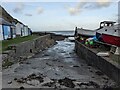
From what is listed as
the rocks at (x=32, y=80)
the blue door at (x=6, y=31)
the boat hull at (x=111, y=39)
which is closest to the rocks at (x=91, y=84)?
the rocks at (x=32, y=80)

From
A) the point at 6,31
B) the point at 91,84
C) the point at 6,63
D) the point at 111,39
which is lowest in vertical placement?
the point at 91,84

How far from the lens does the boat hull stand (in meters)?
11.7

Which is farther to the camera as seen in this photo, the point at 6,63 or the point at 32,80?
the point at 6,63

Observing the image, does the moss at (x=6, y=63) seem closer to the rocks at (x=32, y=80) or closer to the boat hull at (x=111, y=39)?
the rocks at (x=32, y=80)

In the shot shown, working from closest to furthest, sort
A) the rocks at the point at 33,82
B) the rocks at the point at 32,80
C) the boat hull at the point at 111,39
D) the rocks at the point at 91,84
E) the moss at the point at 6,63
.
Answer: the rocks at the point at 91,84 < the rocks at the point at 33,82 < the rocks at the point at 32,80 < the moss at the point at 6,63 < the boat hull at the point at 111,39

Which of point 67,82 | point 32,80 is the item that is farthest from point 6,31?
point 67,82

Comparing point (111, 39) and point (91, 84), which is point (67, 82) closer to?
point (91, 84)

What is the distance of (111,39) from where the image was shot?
41.4ft

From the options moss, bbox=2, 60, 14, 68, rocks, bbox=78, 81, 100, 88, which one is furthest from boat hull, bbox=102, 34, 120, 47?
moss, bbox=2, 60, 14, 68

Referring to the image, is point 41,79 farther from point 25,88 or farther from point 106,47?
point 106,47

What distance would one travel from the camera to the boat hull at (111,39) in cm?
1168

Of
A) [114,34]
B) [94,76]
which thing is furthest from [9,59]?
[114,34]

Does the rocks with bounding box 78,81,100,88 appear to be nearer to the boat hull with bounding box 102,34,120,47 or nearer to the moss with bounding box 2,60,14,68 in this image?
the boat hull with bounding box 102,34,120,47

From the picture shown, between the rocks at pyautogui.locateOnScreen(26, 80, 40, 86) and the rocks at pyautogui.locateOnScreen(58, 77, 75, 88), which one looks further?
the rocks at pyautogui.locateOnScreen(26, 80, 40, 86)
